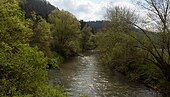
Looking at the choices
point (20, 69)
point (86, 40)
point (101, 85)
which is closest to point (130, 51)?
point (101, 85)

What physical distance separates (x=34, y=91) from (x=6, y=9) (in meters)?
3.02

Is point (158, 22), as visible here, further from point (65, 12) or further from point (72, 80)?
point (65, 12)

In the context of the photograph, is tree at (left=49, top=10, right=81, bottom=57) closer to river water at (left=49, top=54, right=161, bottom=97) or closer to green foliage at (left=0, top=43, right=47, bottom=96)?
river water at (left=49, top=54, right=161, bottom=97)

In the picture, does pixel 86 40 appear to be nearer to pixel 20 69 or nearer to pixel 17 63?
A: pixel 20 69

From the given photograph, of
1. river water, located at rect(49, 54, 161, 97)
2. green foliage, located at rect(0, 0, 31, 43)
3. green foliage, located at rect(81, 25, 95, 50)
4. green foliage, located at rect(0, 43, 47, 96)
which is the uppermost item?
green foliage, located at rect(81, 25, 95, 50)

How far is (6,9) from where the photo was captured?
10102 millimetres

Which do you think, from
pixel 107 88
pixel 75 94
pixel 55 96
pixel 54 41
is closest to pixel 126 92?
pixel 107 88

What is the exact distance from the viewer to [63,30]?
200 ft

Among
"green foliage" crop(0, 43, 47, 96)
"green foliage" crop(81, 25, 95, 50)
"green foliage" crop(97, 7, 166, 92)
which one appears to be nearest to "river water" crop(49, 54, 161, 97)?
"green foliage" crop(97, 7, 166, 92)

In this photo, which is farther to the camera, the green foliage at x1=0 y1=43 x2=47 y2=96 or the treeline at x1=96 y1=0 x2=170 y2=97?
the treeline at x1=96 y1=0 x2=170 y2=97

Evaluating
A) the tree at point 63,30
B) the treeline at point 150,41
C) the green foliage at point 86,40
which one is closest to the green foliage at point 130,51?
the treeline at point 150,41

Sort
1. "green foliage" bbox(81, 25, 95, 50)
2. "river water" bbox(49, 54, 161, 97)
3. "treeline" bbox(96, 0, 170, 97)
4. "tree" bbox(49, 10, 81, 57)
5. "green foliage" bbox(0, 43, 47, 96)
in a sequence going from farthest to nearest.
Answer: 1. "green foliage" bbox(81, 25, 95, 50)
2. "tree" bbox(49, 10, 81, 57)
3. "river water" bbox(49, 54, 161, 97)
4. "treeline" bbox(96, 0, 170, 97)
5. "green foliage" bbox(0, 43, 47, 96)

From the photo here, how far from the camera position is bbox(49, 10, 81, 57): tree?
6100cm

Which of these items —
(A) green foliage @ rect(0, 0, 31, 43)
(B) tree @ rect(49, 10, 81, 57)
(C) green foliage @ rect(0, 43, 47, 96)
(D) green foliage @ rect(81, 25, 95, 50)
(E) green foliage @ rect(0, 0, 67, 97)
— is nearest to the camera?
(C) green foliage @ rect(0, 43, 47, 96)
